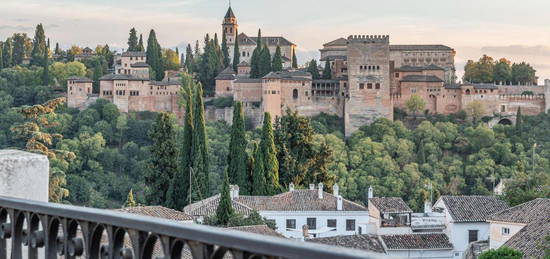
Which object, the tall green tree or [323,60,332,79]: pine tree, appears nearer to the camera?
[323,60,332,79]: pine tree

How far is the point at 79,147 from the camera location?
173 ft

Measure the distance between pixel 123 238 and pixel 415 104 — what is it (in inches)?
2242

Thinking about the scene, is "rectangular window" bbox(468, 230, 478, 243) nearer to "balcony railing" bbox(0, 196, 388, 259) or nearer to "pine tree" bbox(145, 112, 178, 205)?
"pine tree" bbox(145, 112, 178, 205)

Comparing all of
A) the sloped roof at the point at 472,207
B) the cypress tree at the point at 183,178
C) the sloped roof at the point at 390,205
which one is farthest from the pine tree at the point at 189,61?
the sloped roof at the point at 472,207

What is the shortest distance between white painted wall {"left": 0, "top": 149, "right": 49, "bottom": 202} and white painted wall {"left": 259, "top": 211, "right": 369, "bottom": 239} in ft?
67.3

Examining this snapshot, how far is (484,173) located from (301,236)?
2866 cm

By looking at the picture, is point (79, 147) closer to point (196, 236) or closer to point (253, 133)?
point (253, 133)

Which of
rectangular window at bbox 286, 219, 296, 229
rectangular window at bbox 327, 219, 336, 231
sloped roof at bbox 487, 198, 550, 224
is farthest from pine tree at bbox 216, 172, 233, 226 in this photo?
sloped roof at bbox 487, 198, 550, 224

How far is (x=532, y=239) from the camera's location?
17891 mm

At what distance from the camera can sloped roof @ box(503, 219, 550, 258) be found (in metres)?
17.1

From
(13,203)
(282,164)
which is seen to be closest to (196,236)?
(13,203)

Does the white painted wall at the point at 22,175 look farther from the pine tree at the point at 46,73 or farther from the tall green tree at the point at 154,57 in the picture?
the pine tree at the point at 46,73

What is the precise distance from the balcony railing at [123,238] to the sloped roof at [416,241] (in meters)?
18.0

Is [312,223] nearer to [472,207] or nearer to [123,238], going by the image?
[472,207]
